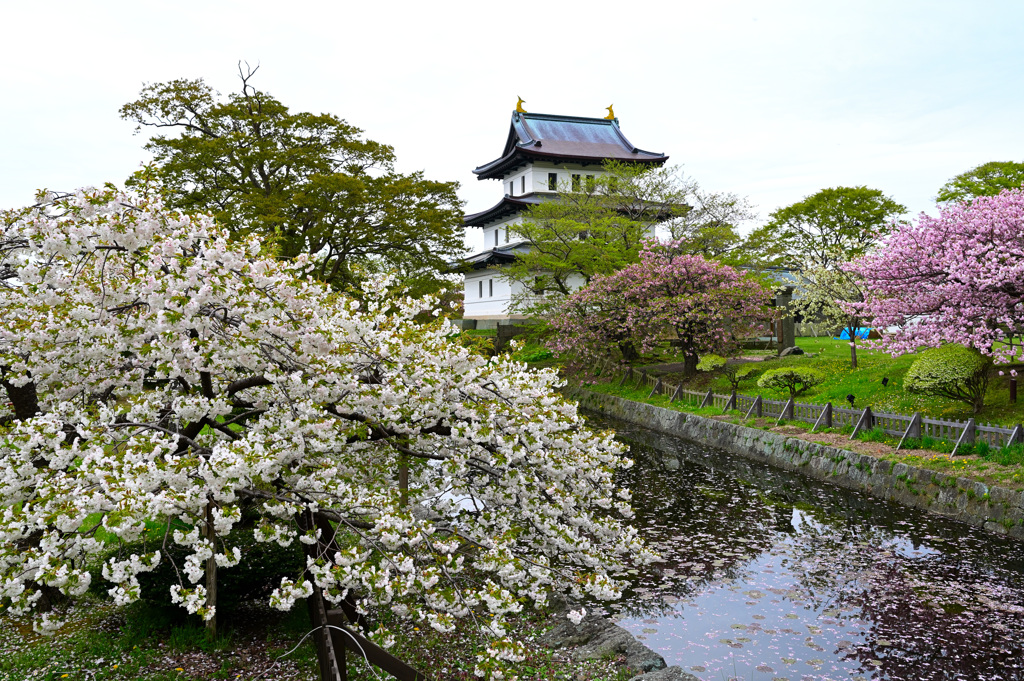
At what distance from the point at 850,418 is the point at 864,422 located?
0.78 meters

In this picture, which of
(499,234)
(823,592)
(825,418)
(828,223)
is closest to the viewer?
(823,592)

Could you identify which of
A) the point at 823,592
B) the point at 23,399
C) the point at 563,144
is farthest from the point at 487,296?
the point at 23,399

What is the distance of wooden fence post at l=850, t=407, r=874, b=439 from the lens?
17.9 m

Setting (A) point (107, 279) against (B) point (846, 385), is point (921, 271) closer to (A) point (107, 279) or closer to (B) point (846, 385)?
(B) point (846, 385)

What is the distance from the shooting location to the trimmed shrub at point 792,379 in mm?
23406

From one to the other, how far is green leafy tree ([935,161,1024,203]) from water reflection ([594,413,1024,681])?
29.6 meters

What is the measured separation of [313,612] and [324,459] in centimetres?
187

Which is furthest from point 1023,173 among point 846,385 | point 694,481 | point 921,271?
point 694,481

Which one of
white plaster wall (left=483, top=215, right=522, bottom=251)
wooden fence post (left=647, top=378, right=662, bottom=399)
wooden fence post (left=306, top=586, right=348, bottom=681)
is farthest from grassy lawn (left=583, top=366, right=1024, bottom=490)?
white plaster wall (left=483, top=215, right=522, bottom=251)

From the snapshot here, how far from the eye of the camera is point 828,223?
4316 centimetres

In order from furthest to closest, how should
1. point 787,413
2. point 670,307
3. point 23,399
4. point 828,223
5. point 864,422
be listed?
1. point 828,223
2. point 670,307
3. point 787,413
4. point 864,422
5. point 23,399

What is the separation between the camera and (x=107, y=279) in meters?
6.68

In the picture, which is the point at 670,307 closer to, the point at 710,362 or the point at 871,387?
the point at 710,362

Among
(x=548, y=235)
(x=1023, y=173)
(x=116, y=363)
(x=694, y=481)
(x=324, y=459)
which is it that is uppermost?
(x=1023, y=173)
